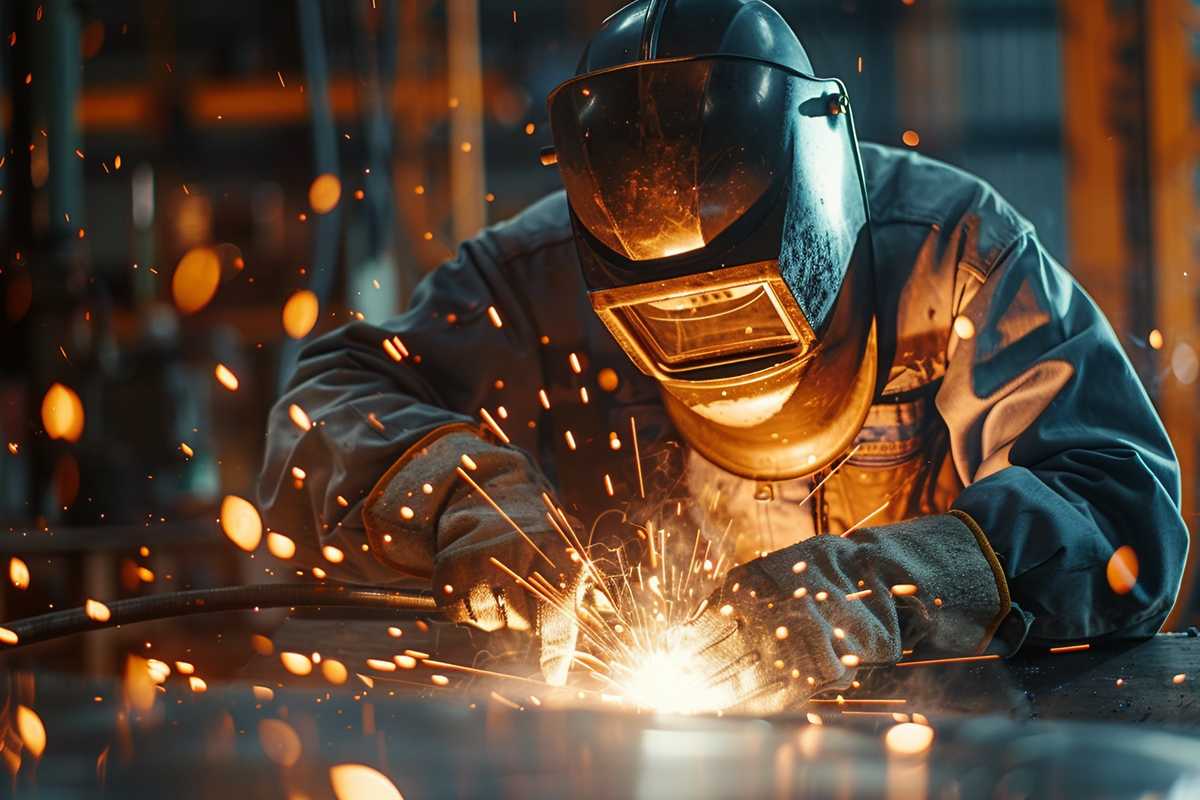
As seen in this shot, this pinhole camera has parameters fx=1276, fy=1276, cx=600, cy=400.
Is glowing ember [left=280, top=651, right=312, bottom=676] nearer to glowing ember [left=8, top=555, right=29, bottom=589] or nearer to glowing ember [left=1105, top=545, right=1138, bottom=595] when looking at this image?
glowing ember [left=1105, top=545, right=1138, bottom=595]

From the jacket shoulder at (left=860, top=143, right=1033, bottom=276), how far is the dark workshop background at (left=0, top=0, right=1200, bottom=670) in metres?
0.15

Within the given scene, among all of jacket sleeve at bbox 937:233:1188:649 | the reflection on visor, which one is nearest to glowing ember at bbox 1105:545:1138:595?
jacket sleeve at bbox 937:233:1188:649

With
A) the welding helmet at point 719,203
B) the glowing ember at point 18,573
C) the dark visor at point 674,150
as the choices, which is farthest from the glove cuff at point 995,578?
the glowing ember at point 18,573

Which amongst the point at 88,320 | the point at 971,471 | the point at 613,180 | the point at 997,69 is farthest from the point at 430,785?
the point at 997,69

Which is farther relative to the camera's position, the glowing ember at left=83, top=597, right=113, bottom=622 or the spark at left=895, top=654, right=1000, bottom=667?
the glowing ember at left=83, top=597, right=113, bottom=622

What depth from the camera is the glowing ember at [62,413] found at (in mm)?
3004

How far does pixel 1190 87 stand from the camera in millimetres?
6012

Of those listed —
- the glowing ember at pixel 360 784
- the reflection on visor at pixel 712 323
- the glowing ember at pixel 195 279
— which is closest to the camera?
the glowing ember at pixel 360 784

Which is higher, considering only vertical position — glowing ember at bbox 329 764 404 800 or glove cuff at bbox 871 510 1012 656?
glove cuff at bbox 871 510 1012 656

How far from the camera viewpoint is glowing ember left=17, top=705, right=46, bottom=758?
3.70 feet

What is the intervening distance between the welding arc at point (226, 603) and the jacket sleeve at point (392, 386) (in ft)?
0.60

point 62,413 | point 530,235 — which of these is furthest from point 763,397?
point 62,413

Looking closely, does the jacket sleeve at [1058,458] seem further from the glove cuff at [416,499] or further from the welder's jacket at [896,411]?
the glove cuff at [416,499]

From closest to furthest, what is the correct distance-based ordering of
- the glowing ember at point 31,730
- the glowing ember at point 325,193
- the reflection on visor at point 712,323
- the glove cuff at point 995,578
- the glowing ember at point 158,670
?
the glowing ember at point 31,730 < the glove cuff at point 995,578 < the reflection on visor at point 712,323 < the glowing ember at point 158,670 < the glowing ember at point 325,193
